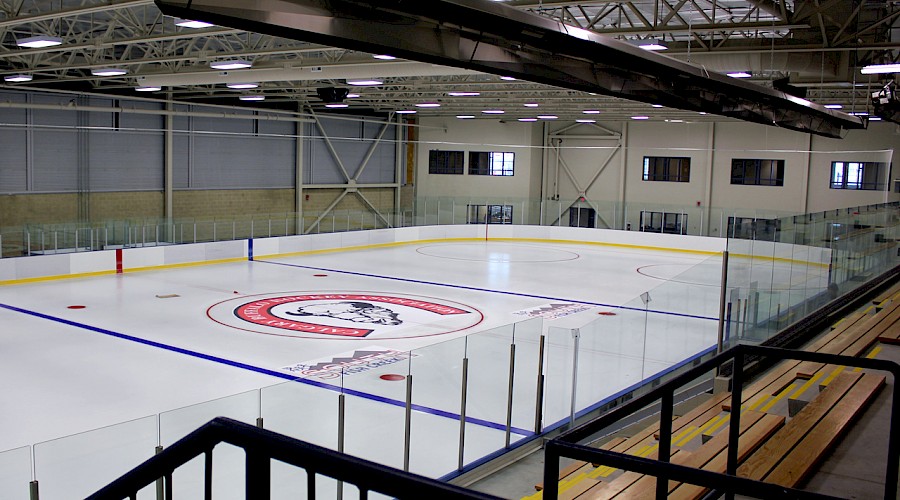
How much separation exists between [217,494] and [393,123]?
34.6m

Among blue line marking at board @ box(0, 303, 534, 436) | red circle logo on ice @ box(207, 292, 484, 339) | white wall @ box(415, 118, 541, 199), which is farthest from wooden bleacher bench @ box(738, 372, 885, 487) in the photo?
white wall @ box(415, 118, 541, 199)

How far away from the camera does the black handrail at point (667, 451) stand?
8.29 ft

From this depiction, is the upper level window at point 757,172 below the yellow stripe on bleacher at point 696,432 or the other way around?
the other way around

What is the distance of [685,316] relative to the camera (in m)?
12.4

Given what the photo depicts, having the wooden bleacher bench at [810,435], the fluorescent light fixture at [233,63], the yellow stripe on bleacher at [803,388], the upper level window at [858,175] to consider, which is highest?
the fluorescent light fixture at [233,63]

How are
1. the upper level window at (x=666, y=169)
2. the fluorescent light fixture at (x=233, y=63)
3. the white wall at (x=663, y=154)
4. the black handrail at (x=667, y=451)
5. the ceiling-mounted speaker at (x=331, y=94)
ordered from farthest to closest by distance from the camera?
the upper level window at (x=666, y=169)
the white wall at (x=663, y=154)
the ceiling-mounted speaker at (x=331, y=94)
the fluorescent light fixture at (x=233, y=63)
the black handrail at (x=667, y=451)

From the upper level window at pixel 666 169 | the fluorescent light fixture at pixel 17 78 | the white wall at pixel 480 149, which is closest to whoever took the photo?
the fluorescent light fixture at pixel 17 78

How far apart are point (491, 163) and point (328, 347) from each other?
27414mm

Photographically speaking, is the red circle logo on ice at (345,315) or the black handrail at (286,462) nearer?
the black handrail at (286,462)

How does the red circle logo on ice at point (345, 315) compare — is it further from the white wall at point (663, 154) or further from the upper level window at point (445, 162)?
the upper level window at point (445, 162)

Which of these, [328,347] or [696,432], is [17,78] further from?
[696,432]

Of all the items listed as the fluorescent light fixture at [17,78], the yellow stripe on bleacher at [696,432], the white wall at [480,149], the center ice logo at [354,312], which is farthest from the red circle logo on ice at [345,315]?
the white wall at [480,149]

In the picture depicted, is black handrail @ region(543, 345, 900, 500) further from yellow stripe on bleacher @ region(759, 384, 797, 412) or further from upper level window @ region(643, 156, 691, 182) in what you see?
upper level window @ region(643, 156, 691, 182)

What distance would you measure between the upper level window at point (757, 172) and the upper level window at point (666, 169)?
206 cm
